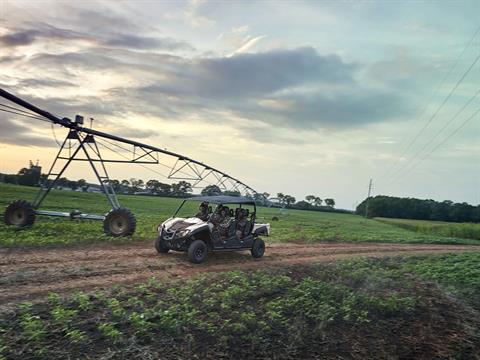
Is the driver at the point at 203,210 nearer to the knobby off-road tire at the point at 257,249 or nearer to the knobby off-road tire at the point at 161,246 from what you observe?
the knobby off-road tire at the point at 161,246

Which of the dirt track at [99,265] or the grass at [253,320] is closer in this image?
the grass at [253,320]

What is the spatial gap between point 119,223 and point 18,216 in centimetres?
428

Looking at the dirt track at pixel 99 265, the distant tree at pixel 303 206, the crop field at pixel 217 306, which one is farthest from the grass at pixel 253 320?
the distant tree at pixel 303 206

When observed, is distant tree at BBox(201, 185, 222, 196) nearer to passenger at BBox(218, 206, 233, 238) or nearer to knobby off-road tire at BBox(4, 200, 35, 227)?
knobby off-road tire at BBox(4, 200, 35, 227)

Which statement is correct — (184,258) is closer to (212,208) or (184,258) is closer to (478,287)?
(212,208)

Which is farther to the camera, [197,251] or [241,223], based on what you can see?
[241,223]

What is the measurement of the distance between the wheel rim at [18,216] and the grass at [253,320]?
1037 cm

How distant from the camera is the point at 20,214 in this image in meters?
17.7

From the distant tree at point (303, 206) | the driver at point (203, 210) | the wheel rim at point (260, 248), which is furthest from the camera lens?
the distant tree at point (303, 206)

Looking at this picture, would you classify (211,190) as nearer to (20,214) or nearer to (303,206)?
(20,214)

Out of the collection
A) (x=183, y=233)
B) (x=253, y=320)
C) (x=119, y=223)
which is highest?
(x=183, y=233)

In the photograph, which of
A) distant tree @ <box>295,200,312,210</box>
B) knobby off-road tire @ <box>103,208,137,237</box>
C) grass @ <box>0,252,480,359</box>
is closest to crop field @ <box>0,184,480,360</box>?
grass @ <box>0,252,480,359</box>

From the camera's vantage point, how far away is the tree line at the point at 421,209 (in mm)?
81000

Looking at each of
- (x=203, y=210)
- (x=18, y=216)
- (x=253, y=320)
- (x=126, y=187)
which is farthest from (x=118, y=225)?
(x=126, y=187)
